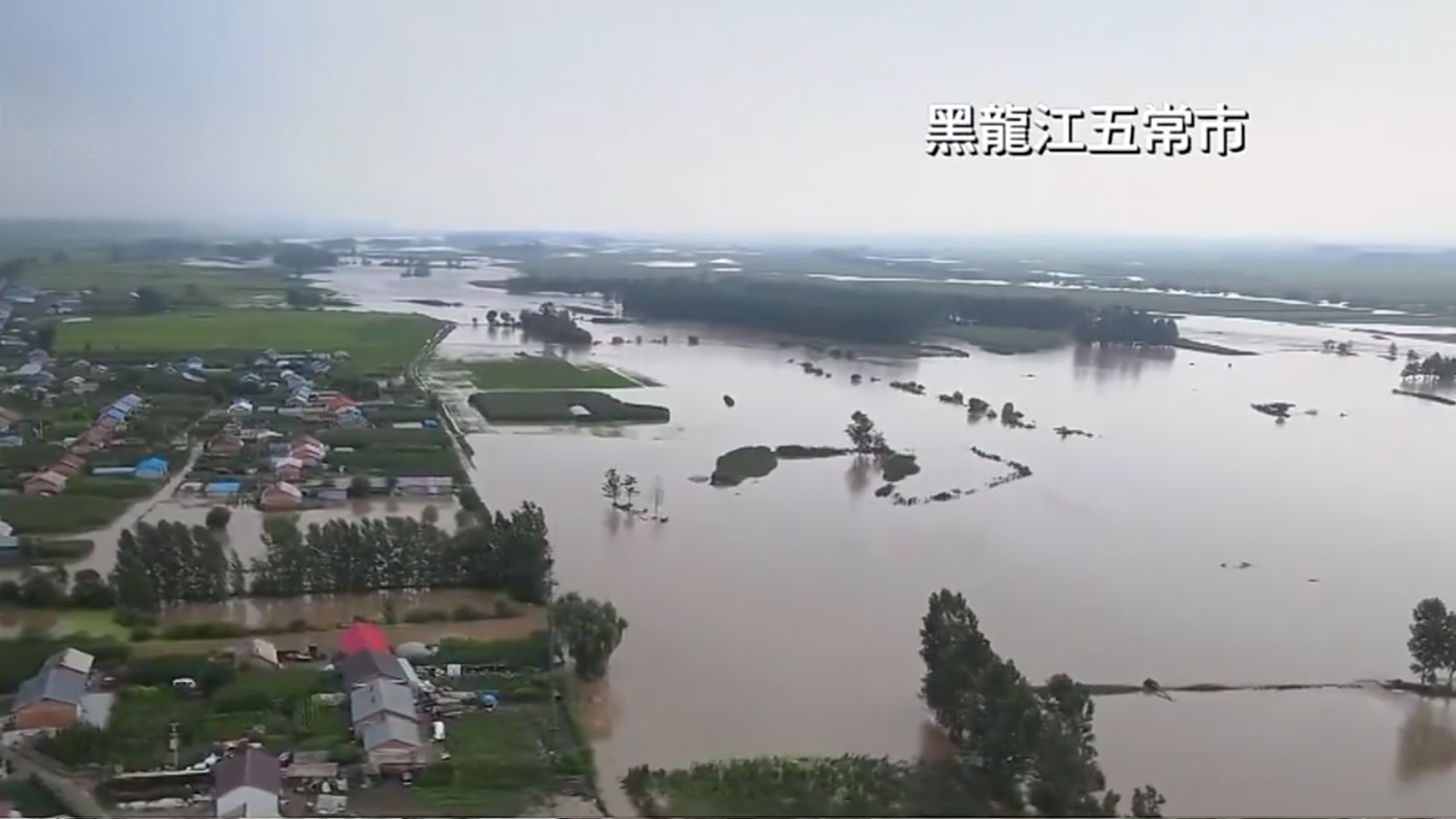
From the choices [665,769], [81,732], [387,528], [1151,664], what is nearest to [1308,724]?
[1151,664]

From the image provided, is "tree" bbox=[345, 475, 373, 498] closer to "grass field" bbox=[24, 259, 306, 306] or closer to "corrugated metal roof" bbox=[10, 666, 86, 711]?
"corrugated metal roof" bbox=[10, 666, 86, 711]

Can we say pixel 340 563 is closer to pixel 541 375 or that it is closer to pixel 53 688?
pixel 53 688

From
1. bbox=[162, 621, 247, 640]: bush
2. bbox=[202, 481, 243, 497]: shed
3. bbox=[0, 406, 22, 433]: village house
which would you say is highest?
bbox=[0, 406, 22, 433]: village house

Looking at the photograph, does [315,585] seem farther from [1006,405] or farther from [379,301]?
[379,301]

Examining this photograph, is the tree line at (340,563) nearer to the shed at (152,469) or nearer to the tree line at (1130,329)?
the shed at (152,469)

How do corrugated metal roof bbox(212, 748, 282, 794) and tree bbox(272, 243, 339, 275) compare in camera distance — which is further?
tree bbox(272, 243, 339, 275)

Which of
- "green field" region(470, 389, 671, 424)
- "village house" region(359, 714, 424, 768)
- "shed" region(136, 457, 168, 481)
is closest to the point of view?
"village house" region(359, 714, 424, 768)

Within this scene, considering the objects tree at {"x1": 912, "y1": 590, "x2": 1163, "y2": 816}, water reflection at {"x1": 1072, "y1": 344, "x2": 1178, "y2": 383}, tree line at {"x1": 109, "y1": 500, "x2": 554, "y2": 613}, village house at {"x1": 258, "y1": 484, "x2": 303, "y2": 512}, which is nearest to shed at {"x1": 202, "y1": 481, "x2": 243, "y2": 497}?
village house at {"x1": 258, "y1": 484, "x2": 303, "y2": 512}

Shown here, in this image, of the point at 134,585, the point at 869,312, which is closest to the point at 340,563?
the point at 134,585
